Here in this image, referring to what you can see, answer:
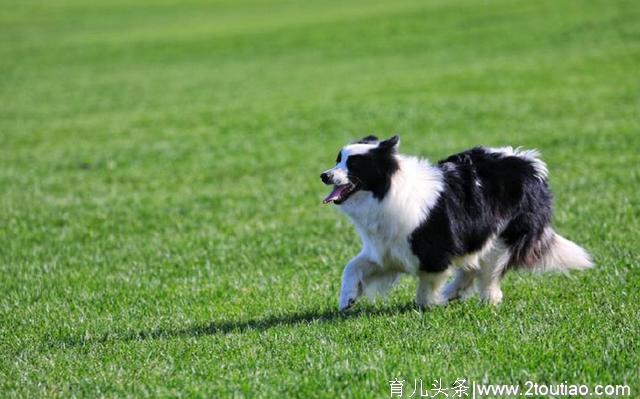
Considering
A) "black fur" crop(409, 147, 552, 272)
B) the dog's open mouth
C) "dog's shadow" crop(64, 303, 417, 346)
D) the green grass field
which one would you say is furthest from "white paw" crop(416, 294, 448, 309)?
the dog's open mouth

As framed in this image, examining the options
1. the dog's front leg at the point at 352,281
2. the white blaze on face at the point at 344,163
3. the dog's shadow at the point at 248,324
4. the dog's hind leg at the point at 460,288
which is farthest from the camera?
the dog's hind leg at the point at 460,288

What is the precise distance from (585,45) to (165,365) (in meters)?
30.6

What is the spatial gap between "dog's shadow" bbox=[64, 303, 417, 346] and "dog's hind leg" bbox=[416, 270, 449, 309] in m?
0.16

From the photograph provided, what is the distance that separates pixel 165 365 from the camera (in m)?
6.57

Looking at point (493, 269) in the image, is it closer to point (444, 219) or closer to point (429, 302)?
point (429, 302)

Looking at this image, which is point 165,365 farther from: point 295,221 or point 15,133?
point 15,133

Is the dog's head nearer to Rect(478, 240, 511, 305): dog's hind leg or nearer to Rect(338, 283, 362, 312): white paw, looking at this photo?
Rect(338, 283, 362, 312): white paw

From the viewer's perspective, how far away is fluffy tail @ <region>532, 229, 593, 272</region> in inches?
315

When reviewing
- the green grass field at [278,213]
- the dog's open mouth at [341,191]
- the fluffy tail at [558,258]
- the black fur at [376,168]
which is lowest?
the green grass field at [278,213]

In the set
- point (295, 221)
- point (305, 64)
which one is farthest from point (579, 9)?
point (295, 221)

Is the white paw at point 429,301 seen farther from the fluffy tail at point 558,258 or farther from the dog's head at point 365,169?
the dog's head at point 365,169

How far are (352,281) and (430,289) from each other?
2.21 feet

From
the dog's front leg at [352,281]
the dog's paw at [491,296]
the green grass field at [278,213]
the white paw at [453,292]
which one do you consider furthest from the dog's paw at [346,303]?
the dog's paw at [491,296]

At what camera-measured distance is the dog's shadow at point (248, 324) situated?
24.7 ft
